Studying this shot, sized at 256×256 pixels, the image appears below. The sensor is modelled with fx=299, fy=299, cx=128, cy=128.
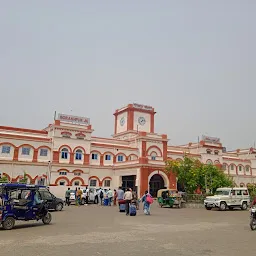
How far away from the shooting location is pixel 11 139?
120 ft

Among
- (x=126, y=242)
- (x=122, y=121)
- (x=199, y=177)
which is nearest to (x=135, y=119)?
(x=122, y=121)

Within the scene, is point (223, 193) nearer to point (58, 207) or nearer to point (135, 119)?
point (58, 207)

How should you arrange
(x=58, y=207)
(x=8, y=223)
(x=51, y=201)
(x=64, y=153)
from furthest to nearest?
1. (x=64, y=153)
2. (x=58, y=207)
3. (x=51, y=201)
4. (x=8, y=223)

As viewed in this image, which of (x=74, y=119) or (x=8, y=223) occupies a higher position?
(x=74, y=119)

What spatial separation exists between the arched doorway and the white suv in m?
14.6

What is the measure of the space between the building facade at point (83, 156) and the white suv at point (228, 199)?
13429 mm

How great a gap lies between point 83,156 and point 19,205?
27.9m

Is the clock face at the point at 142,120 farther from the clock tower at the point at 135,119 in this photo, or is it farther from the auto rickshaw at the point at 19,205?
the auto rickshaw at the point at 19,205

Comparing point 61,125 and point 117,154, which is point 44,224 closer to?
point 61,125

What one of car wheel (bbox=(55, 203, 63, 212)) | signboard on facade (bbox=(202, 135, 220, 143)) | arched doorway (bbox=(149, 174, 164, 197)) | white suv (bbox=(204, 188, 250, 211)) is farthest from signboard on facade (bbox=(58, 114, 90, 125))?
white suv (bbox=(204, 188, 250, 211))

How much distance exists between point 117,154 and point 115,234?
32643 millimetres

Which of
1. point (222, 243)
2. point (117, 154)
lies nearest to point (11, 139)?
point (117, 154)

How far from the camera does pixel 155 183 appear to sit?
40188 millimetres

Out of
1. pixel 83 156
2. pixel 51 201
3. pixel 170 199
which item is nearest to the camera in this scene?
pixel 51 201
